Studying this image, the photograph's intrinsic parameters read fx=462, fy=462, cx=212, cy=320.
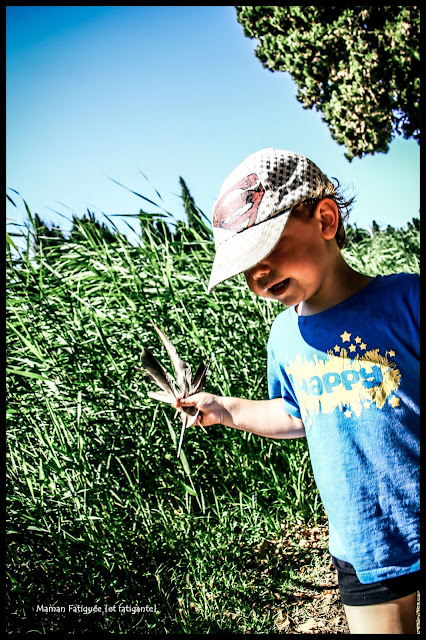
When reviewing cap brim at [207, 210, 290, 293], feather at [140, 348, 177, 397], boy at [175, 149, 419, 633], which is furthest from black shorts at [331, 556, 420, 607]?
cap brim at [207, 210, 290, 293]

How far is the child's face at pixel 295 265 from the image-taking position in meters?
1.13

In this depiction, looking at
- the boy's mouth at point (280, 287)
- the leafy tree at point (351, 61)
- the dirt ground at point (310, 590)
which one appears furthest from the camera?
the leafy tree at point (351, 61)

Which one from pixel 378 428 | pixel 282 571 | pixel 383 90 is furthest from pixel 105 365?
pixel 383 90

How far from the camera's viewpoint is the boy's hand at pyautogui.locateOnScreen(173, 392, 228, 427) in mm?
1268

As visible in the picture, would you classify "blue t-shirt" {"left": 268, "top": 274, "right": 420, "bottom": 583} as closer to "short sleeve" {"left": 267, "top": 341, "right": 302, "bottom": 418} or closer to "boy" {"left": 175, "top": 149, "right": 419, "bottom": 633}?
"boy" {"left": 175, "top": 149, "right": 419, "bottom": 633}

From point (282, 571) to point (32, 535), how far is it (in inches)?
45.2

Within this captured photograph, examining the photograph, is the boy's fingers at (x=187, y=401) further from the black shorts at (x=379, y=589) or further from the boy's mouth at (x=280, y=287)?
the black shorts at (x=379, y=589)

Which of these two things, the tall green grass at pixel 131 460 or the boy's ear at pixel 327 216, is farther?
the tall green grass at pixel 131 460

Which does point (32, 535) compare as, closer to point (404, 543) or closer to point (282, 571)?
point (282, 571)

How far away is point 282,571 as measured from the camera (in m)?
2.18

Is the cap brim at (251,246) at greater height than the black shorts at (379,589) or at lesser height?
greater

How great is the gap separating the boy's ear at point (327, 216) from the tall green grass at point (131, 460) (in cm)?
126

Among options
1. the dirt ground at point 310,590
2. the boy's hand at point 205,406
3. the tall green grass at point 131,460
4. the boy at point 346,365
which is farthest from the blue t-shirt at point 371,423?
the tall green grass at point 131,460

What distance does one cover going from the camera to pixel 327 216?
1.19 metres
